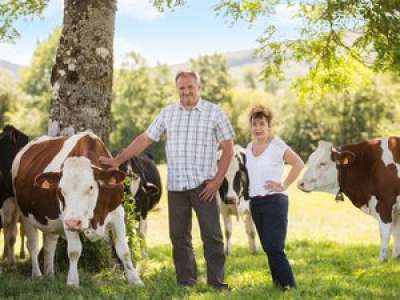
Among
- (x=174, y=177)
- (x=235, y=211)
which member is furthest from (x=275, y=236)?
(x=235, y=211)

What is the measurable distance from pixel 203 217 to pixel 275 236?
2.85 ft

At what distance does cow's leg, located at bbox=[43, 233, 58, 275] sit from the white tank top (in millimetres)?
3128

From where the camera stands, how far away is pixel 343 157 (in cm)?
1069

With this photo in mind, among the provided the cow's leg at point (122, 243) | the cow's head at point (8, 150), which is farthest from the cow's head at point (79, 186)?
the cow's head at point (8, 150)

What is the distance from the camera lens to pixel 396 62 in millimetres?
12047

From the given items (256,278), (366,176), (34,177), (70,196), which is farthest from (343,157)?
(70,196)

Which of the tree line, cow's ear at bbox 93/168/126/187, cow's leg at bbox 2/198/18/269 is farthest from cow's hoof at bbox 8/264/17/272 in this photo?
the tree line

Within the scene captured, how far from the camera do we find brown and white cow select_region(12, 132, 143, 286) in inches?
276

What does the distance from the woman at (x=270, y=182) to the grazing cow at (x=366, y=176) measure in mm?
3878

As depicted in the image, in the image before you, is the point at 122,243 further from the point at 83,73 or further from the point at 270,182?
the point at 83,73

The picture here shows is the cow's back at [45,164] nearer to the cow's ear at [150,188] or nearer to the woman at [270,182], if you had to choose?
the woman at [270,182]

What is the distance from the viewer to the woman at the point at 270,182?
6.86 meters

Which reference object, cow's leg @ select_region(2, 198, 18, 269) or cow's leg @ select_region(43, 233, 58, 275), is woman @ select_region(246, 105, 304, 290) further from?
cow's leg @ select_region(2, 198, 18, 269)

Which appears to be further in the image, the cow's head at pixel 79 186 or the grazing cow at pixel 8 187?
the grazing cow at pixel 8 187
